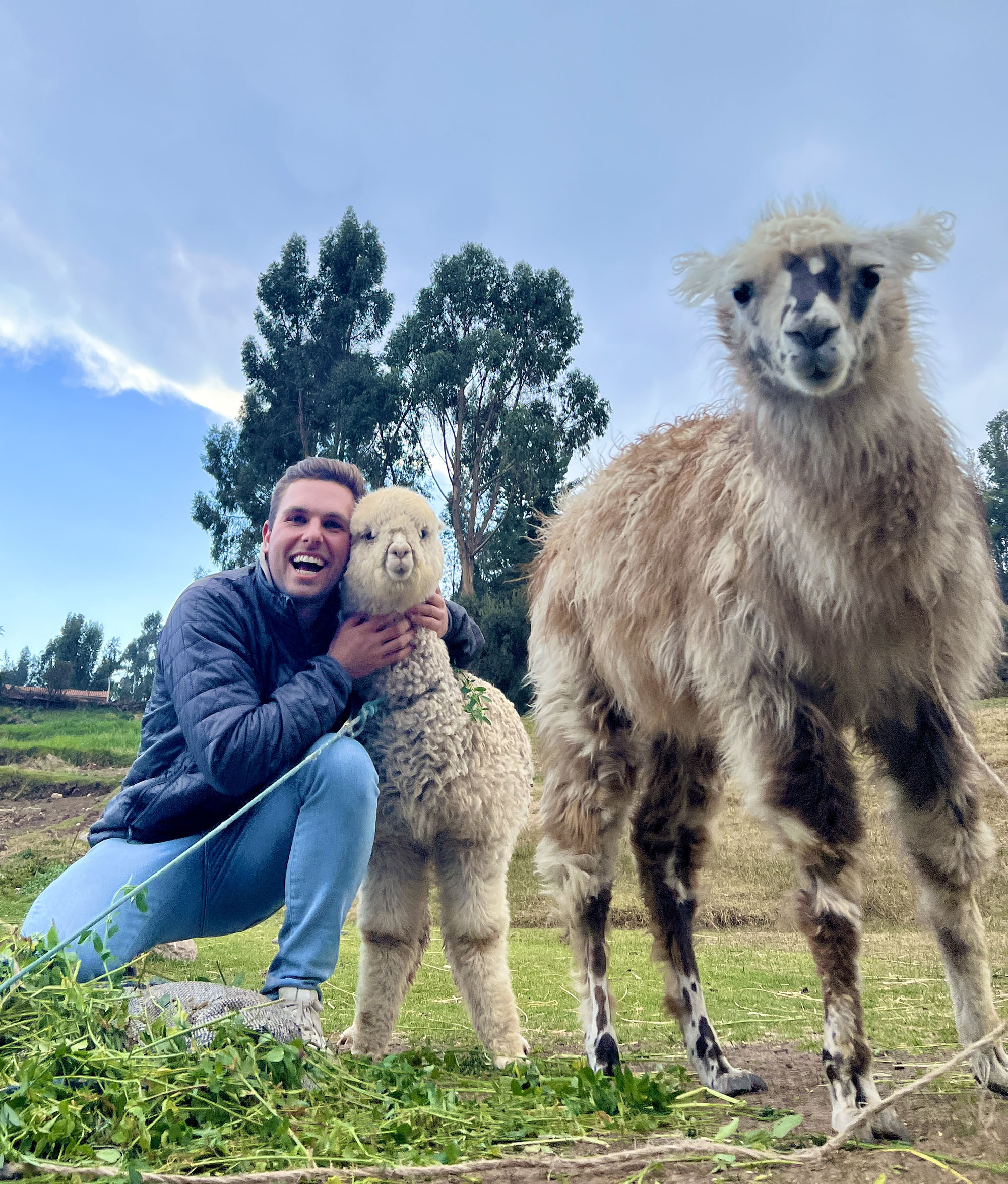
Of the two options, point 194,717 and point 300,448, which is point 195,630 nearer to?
point 194,717

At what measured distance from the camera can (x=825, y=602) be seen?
2.09 meters

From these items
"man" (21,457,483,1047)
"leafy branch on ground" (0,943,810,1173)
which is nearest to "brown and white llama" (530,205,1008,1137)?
"leafy branch on ground" (0,943,810,1173)

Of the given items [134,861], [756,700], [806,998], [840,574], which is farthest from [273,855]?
[806,998]

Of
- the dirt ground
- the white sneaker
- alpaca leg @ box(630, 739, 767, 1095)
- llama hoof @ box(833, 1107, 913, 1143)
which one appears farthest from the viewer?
the dirt ground

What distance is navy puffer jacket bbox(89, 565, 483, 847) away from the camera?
234 centimetres

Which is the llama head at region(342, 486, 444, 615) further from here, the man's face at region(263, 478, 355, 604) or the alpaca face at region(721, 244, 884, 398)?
the alpaca face at region(721, 244, 884, 398)

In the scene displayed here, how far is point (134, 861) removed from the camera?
7.86ft

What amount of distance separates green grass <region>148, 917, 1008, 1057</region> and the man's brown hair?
1477 mm

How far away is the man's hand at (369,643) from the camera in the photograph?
262 cm

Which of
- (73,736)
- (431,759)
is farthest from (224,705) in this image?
(73,736)

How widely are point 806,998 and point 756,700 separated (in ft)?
7.74

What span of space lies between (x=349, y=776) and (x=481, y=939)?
77 centimetres

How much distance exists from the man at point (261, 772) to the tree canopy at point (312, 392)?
42.6 ft

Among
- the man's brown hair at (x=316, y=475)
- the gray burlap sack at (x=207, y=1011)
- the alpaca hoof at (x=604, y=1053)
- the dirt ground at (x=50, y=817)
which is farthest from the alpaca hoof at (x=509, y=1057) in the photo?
the dirt ground at (x=50, y=817)
